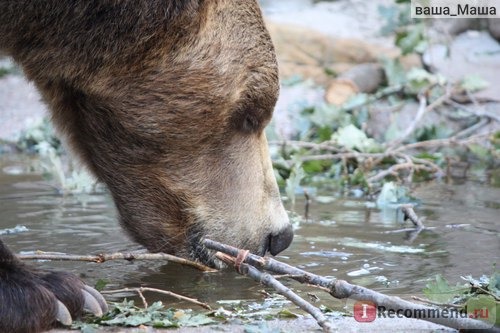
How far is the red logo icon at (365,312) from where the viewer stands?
3.48m

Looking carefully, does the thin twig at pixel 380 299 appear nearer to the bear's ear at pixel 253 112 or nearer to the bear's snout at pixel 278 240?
the bear's snout at pixel 278 240

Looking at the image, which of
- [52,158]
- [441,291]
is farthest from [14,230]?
[441,291]

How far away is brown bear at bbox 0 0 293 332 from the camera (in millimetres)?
3725

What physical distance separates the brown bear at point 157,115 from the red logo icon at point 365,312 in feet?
2.51

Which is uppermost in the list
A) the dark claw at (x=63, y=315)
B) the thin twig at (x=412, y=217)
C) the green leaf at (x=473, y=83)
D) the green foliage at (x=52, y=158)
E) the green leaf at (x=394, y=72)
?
the green leaf at (x=394, y=72)

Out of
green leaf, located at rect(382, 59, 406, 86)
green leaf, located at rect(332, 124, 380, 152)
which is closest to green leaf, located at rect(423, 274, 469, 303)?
green leaf, located at rect(332, 124, 380, 152)

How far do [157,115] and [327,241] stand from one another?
1340 millimetres

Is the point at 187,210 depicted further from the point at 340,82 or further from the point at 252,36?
the point at 340,82

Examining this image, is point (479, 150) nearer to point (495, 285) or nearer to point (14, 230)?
point (14, 230)

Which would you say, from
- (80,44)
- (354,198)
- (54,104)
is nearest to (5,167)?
(354,198)

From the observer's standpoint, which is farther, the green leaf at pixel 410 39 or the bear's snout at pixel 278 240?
the green leaf at pixel 410 39

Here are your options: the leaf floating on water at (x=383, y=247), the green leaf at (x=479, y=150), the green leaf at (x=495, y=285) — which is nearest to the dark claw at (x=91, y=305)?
the green leaf at (x=495, y=285)

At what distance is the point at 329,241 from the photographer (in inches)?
195

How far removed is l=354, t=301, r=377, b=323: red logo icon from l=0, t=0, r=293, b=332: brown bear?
2.51ft
